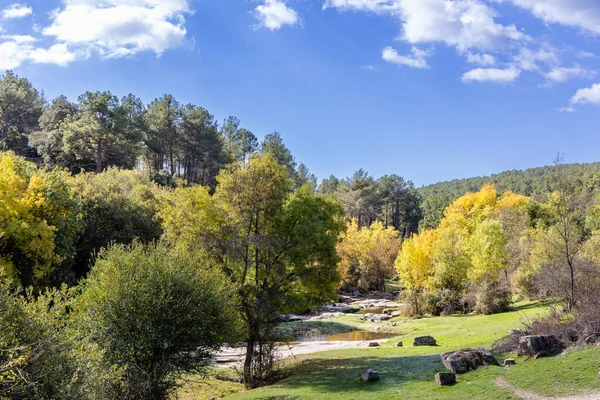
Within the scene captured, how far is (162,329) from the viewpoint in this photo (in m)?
22.2

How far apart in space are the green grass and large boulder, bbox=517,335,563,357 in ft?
2.39

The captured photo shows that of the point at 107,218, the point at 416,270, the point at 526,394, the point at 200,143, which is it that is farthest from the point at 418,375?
the point at 200,143

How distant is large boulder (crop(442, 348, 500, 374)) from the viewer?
841 inches

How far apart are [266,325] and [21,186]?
71.8ft

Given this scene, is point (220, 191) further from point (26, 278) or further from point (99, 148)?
point (99, 148)

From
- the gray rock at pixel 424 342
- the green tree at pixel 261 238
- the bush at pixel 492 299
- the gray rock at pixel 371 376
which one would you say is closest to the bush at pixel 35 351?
the green tree at pixel 261 238

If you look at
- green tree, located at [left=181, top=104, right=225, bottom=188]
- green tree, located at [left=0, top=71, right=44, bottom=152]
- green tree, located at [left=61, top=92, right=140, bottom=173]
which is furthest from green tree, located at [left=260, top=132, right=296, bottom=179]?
green tree, located at [left=0, top=71, right=44, bottom=152]

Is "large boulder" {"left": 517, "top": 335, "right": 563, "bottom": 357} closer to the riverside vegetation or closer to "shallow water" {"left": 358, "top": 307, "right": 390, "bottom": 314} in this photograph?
the riverside vegetation

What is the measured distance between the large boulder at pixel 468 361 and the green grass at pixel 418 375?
2.08ft

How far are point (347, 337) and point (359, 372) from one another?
2533 cm

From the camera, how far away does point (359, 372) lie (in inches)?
1019

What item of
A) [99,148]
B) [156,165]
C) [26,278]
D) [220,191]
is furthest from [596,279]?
[156,165]

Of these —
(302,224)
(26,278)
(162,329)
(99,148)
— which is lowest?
(162,329)

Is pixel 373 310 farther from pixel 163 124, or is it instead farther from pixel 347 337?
pixel 163 124
